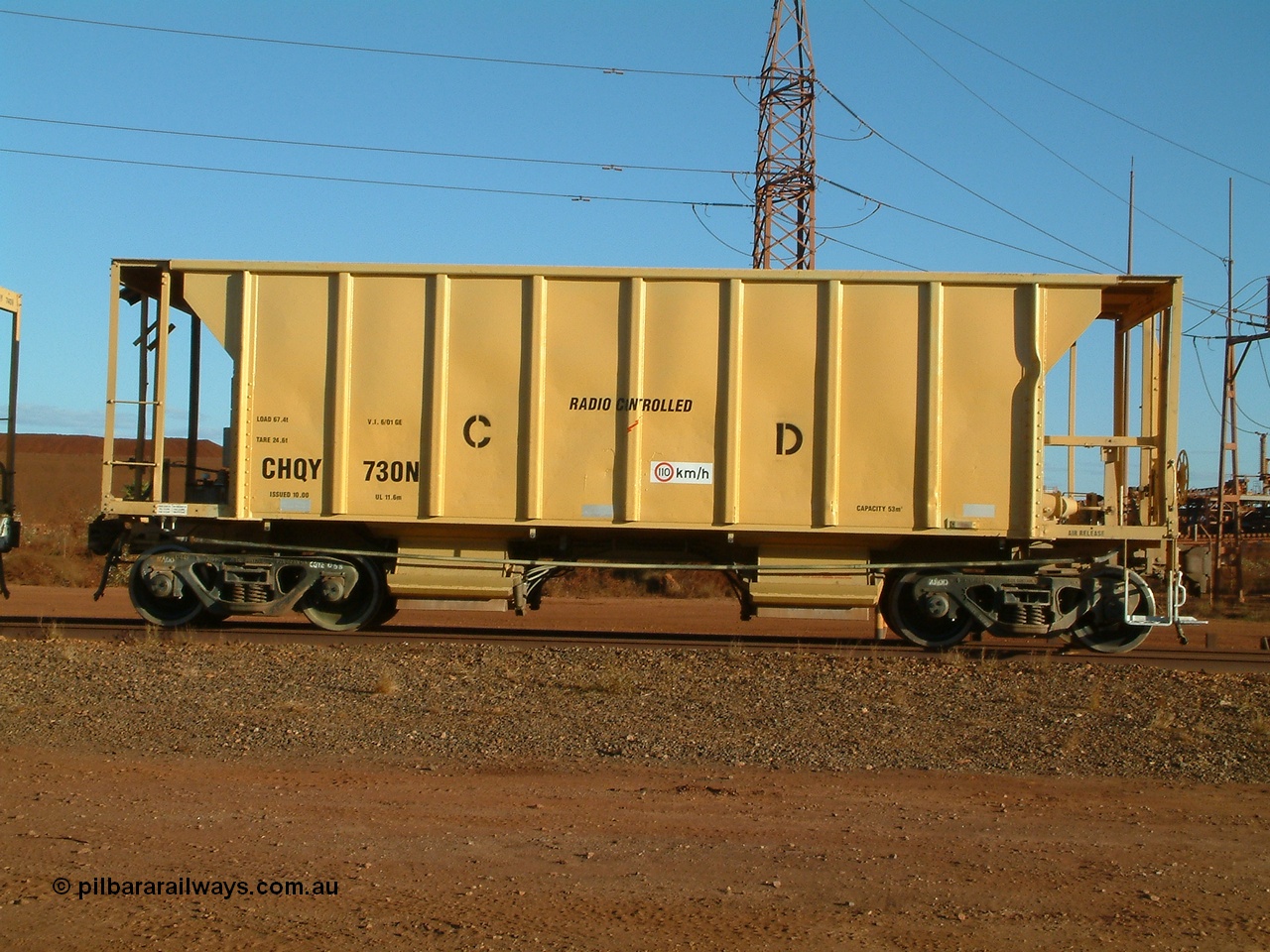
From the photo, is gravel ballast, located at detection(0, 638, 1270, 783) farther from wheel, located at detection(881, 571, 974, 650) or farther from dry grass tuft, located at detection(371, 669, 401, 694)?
wheel, located at detection(881, 571, 974, 650)

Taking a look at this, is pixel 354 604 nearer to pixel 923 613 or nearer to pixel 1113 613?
pixel 923 613

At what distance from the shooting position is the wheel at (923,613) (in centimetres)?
1053

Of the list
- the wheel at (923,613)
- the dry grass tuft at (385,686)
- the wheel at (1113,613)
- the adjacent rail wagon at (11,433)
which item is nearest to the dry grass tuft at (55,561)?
the adjacent rail wagon at (11,433)

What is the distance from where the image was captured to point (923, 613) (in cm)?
1075

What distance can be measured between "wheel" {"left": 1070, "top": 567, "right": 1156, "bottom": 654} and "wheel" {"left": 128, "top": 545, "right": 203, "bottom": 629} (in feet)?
29.3

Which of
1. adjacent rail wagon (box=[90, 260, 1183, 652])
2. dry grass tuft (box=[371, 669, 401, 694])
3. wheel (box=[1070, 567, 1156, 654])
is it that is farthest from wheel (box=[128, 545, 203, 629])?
wheel (box=[1070, 567, 1156, 654])

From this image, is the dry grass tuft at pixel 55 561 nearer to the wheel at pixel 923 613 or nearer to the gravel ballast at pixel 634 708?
the gravel ballast at pixel 634 708

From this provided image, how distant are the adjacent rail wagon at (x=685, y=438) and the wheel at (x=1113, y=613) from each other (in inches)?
0.9

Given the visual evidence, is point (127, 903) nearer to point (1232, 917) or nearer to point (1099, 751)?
point (1232, 917)

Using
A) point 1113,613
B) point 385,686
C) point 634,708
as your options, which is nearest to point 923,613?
point 1113,613

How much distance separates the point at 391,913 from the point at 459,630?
Result: 27.9 feet

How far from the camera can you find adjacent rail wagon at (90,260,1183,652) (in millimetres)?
10414

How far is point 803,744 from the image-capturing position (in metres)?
6.84

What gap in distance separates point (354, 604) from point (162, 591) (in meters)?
1.88
